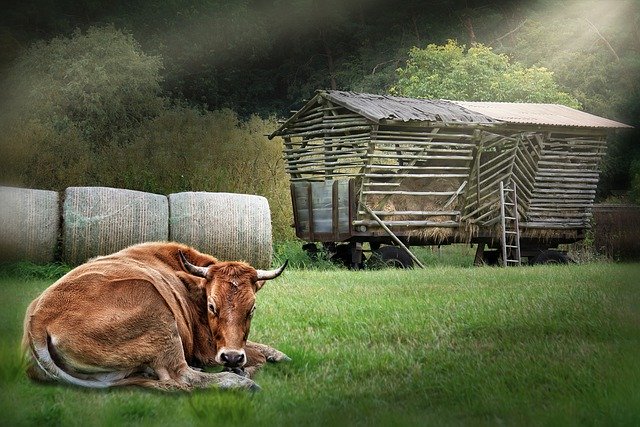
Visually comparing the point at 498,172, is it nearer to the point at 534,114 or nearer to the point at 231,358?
the point at 534,114

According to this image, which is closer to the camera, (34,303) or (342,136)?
(34,303)

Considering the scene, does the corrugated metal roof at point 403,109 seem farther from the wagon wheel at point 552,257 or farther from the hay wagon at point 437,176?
the wagon wheel at point 552,257

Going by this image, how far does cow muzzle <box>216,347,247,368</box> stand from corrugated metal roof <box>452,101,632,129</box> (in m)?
4.74

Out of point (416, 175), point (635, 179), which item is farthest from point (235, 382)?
point (416, 175)

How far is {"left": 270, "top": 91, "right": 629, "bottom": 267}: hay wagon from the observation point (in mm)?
6914

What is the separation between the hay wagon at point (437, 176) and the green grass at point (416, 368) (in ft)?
10.4

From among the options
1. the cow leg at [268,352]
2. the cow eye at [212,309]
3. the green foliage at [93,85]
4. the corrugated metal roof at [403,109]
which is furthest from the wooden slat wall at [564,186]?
the cow eye at [212,309]

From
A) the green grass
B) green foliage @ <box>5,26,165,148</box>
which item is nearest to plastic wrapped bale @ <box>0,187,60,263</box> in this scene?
green foliage @ <box>5,26,165,148</box>

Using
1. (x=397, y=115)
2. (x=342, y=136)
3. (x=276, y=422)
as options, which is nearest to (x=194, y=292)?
(x=276, y=422)

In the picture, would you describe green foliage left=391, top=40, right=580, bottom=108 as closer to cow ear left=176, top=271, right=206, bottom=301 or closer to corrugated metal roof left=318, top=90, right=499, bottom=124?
corrugated metal roof left=318, top=90, right=499, bottom=124

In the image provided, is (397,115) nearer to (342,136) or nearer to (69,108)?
(342,136)

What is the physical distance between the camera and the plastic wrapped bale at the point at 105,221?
4.90 metres

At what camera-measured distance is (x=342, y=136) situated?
7172 mm

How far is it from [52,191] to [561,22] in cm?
295
